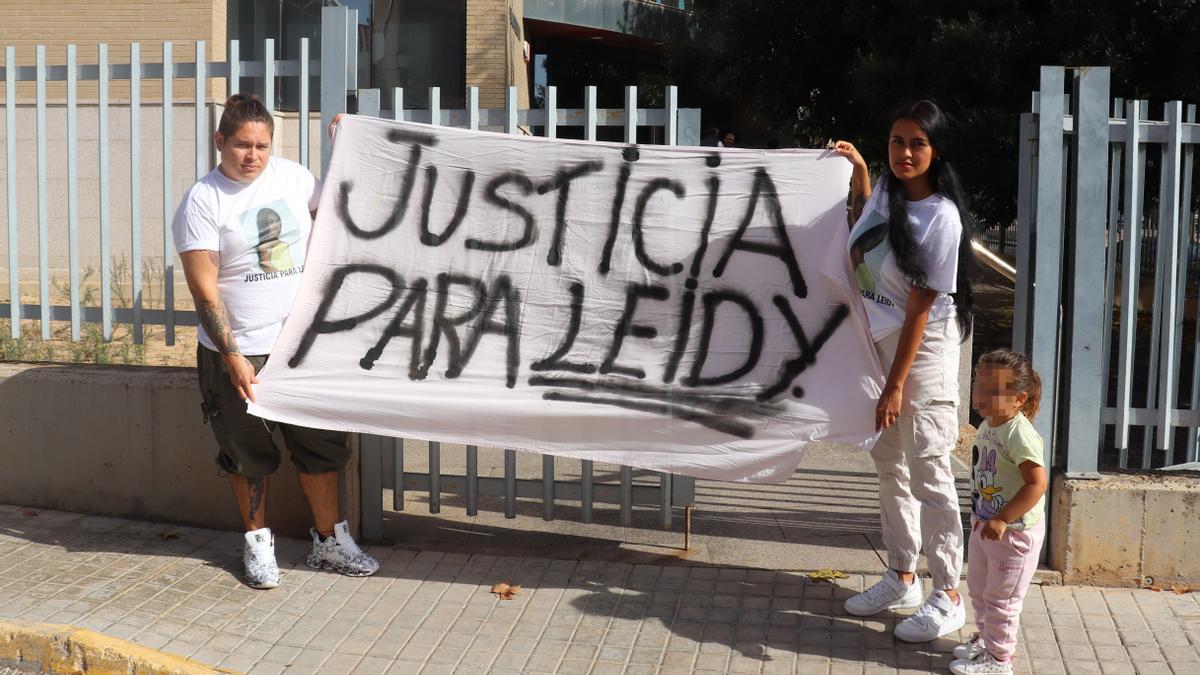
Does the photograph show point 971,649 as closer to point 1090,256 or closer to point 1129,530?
point 1129,530

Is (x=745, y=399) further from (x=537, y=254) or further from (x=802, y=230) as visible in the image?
(x=537, y=254)

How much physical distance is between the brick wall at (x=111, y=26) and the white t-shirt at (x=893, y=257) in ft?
34.7

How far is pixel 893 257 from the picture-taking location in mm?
4156

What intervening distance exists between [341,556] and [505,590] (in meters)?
0.73

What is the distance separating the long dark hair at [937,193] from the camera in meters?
4.07

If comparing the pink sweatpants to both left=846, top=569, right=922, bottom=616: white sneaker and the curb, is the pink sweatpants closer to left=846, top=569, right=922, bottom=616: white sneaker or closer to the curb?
left=846, top=569, right=922, bottom=616: white sneaker

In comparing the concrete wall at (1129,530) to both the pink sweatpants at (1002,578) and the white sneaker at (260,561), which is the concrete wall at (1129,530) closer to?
the pink sweatpants at (1002,578)

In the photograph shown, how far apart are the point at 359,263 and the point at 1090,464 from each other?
301 centimetres

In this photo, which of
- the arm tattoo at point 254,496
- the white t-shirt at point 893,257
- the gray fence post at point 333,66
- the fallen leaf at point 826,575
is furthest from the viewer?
the gray fence post at point 333,66

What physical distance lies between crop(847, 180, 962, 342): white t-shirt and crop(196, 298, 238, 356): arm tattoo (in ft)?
7.69

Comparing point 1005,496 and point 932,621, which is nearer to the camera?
point 1005,496

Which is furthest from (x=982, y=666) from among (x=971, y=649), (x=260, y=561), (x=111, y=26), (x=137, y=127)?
(x=111, y=26)

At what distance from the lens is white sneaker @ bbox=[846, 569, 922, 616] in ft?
14.9

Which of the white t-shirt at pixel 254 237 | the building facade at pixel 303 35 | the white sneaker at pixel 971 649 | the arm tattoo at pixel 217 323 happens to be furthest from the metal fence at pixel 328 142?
the building facade at pixel 303 35
